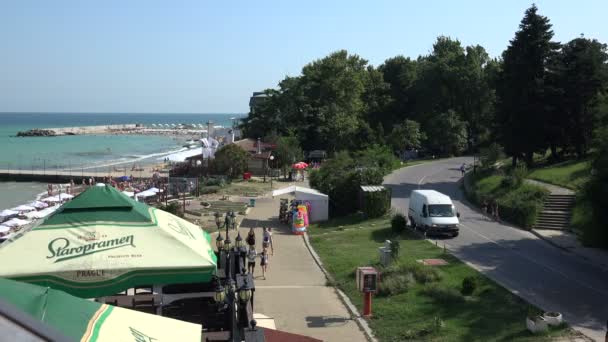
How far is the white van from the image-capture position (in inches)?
957

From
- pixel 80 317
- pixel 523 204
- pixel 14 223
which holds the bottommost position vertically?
pixel 14 223

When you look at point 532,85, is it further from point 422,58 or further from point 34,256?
point 422,58

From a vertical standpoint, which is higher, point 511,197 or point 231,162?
point 231,162

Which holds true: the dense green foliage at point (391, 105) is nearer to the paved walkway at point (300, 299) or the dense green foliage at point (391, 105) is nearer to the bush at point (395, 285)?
the paved walkway at point (300, 299)

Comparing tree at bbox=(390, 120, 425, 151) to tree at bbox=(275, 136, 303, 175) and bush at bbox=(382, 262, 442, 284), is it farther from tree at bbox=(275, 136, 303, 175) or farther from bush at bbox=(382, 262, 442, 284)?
bush at bbox=(382, 262, 442, 284)

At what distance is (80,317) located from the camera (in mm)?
4438

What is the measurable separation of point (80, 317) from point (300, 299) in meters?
12.8

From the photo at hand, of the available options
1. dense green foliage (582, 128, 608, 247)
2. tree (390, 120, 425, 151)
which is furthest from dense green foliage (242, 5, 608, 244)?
dense green foliage (582, 128, 608, 247)

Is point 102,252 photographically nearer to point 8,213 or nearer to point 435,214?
point 435,214

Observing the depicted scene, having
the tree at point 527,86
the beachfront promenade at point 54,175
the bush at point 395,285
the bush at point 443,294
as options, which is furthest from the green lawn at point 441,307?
the beachfront promenade at point 54,175

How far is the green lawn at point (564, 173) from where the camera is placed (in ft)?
99.3

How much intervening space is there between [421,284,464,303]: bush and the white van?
8.23 m

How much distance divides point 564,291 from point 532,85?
74.3 ft

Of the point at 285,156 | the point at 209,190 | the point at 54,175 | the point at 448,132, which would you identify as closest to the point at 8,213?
the point at 209,190
